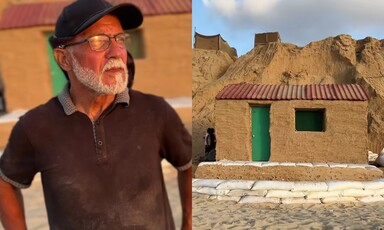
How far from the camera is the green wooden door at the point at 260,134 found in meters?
8.37

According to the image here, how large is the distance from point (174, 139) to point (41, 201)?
29 centimetres

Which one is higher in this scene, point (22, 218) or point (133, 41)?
point (133, 41)

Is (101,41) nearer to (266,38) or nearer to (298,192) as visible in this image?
(298,192)

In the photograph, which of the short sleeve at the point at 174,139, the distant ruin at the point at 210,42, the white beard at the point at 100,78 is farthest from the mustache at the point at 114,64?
the distant ruin at the point at 210,42

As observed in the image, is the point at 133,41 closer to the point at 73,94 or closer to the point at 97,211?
the point at 73,94

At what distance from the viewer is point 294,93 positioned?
845cm

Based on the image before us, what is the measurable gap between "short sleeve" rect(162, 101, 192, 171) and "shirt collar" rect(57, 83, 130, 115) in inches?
2.7

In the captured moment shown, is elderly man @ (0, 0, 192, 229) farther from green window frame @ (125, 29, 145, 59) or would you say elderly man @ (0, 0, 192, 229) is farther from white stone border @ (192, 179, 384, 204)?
white stone border @ (192, 179, 384, 204)

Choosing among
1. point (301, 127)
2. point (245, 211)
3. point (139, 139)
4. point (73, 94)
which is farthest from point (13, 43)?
point (301, 127)

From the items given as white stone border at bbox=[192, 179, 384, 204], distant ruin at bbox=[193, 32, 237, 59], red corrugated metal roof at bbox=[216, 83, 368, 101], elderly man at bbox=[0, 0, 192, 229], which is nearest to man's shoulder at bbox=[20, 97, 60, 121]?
elderly man at bbox=[0, 0, 192, 229]

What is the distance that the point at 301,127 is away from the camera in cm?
831

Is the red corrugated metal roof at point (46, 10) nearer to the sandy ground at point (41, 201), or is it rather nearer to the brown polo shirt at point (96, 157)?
the brown polo shirt at point (96, 157)

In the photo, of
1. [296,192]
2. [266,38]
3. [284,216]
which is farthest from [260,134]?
[266,38]

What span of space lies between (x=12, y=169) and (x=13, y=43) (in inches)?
8.4
